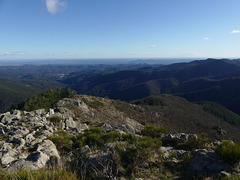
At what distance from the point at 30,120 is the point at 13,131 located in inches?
151

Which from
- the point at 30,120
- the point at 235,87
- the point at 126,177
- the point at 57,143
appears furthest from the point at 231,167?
the point at 235,87

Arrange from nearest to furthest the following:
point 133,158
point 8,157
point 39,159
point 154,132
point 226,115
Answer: point 133,158 → point 39,159 → point 8,157 → point 154,132 → point 226,115

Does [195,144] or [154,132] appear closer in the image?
[195,144]

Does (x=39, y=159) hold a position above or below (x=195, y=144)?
above

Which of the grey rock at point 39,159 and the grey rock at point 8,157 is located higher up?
the grey rock at point 39,159

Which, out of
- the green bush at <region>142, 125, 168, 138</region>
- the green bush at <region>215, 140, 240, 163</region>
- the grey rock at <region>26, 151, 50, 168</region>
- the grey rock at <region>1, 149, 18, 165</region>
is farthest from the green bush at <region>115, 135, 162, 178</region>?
the green bush at <region>142, 125, 168, 138</region>

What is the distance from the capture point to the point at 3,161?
7.00 meters

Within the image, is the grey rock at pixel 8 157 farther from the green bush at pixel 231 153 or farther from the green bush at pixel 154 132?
the green bush at pixel 154 132

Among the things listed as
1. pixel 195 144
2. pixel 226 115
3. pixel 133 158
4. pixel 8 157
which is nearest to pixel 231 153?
pixel 195 144

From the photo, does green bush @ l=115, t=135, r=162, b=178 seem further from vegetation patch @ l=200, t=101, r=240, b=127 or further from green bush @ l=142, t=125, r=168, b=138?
vegetation patch @ l=200, t=101, r=240, b=127

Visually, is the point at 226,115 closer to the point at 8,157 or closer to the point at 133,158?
the point at 133,158

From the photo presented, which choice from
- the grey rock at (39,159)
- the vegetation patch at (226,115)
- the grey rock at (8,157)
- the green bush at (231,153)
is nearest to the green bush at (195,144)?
the green bush at (231,153)

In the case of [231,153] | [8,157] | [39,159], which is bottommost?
[8,157]

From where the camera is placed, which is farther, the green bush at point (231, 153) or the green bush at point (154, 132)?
the green bush at point (154, 132)
